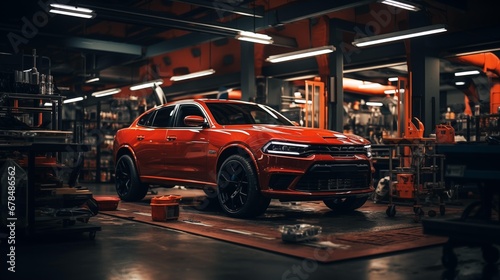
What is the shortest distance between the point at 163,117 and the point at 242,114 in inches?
59.1

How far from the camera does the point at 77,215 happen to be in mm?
5246

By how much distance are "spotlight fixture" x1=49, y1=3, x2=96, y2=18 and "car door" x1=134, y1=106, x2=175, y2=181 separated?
2707 millimetres

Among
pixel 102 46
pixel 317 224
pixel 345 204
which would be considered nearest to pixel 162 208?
pixel 317 224

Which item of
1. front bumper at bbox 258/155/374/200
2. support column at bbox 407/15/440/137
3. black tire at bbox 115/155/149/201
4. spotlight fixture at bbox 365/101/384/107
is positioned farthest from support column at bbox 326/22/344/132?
spotlight fixture at bbox 365/101/384/107

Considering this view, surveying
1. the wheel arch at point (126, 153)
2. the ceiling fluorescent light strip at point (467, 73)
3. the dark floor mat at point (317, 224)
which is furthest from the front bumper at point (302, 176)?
the ceiling fluorescent light strip at point (467, 73)

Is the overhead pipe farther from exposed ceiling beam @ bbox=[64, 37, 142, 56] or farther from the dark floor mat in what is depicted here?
exposed ceiling beam @ bbox=[64, 37, 142, 56]

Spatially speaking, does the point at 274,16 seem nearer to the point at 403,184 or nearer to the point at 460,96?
the point at 403,184

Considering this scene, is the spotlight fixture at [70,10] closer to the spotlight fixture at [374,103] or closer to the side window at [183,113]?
the side window at [183,113]

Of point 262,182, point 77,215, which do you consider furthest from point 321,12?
point 77,215

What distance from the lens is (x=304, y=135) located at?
652 centimetres

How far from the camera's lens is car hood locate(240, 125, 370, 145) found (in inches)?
253

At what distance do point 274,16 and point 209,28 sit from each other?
158 centimetres

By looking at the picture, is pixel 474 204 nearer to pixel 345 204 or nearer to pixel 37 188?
pixel 345 204

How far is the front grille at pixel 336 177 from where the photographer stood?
6375 mm
